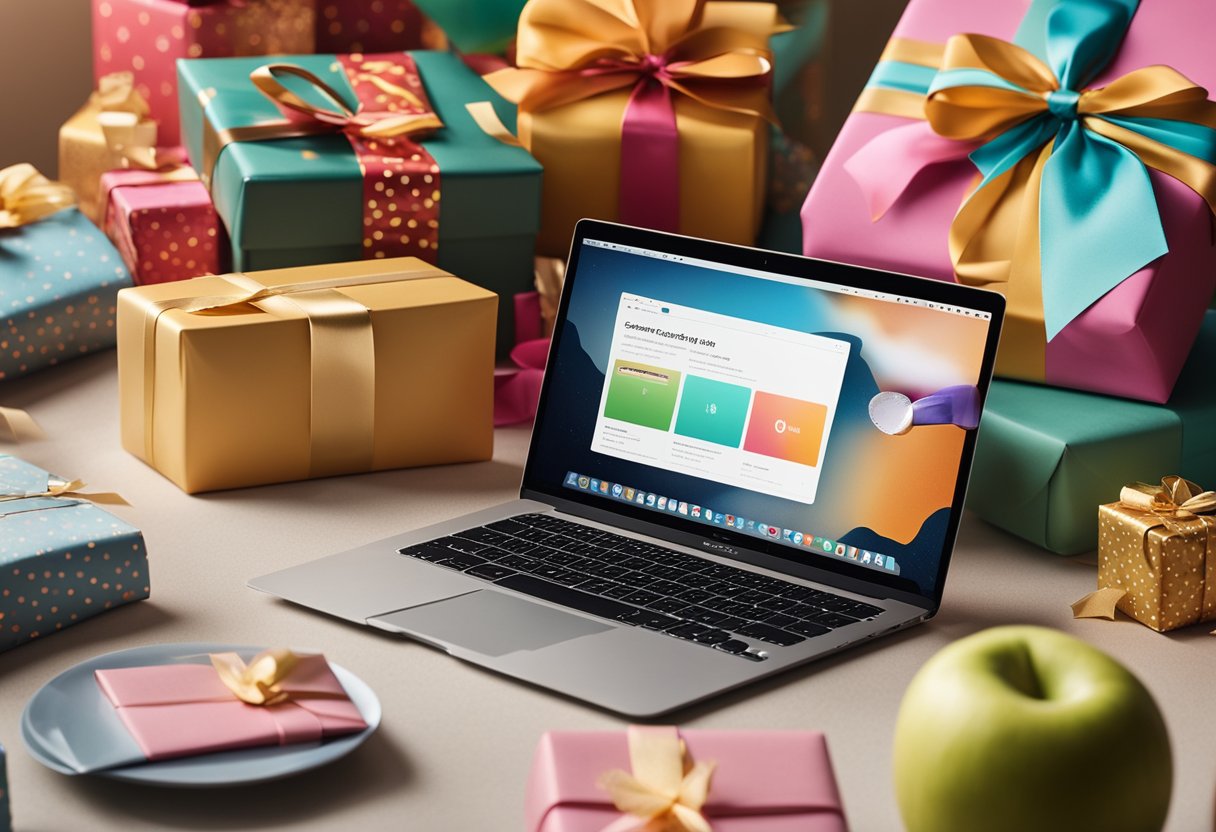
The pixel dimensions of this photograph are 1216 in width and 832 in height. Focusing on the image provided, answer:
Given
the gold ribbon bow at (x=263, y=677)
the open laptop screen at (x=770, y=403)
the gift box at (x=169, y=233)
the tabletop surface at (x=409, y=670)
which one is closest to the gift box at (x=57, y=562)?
the tabletop surface at (x=409, y=670)

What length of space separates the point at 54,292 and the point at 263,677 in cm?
60

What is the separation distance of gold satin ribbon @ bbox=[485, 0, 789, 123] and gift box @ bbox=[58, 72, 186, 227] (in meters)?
0.32

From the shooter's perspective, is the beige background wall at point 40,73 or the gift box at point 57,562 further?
the beige background wall at point 40,73

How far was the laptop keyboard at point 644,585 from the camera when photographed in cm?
83

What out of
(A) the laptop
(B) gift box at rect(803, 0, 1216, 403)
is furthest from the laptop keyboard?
(B) gift box at rect(803, 0, 1216, 403)

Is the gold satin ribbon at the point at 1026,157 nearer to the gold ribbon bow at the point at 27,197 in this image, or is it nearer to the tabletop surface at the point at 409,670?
the tabletop surface at the point at 409,670

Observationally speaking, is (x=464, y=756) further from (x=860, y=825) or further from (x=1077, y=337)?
(x=1077, y=337)

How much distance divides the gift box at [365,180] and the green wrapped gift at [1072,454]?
17.2 inches

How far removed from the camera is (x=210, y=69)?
1.26 meters

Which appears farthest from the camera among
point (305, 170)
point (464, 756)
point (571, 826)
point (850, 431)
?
point (305, 170)

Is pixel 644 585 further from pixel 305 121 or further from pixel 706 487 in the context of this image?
pixel 305 121

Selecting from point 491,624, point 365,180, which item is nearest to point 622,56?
point 365,180

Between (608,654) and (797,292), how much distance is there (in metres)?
0.27

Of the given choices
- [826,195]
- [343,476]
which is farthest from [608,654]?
[826,195]
